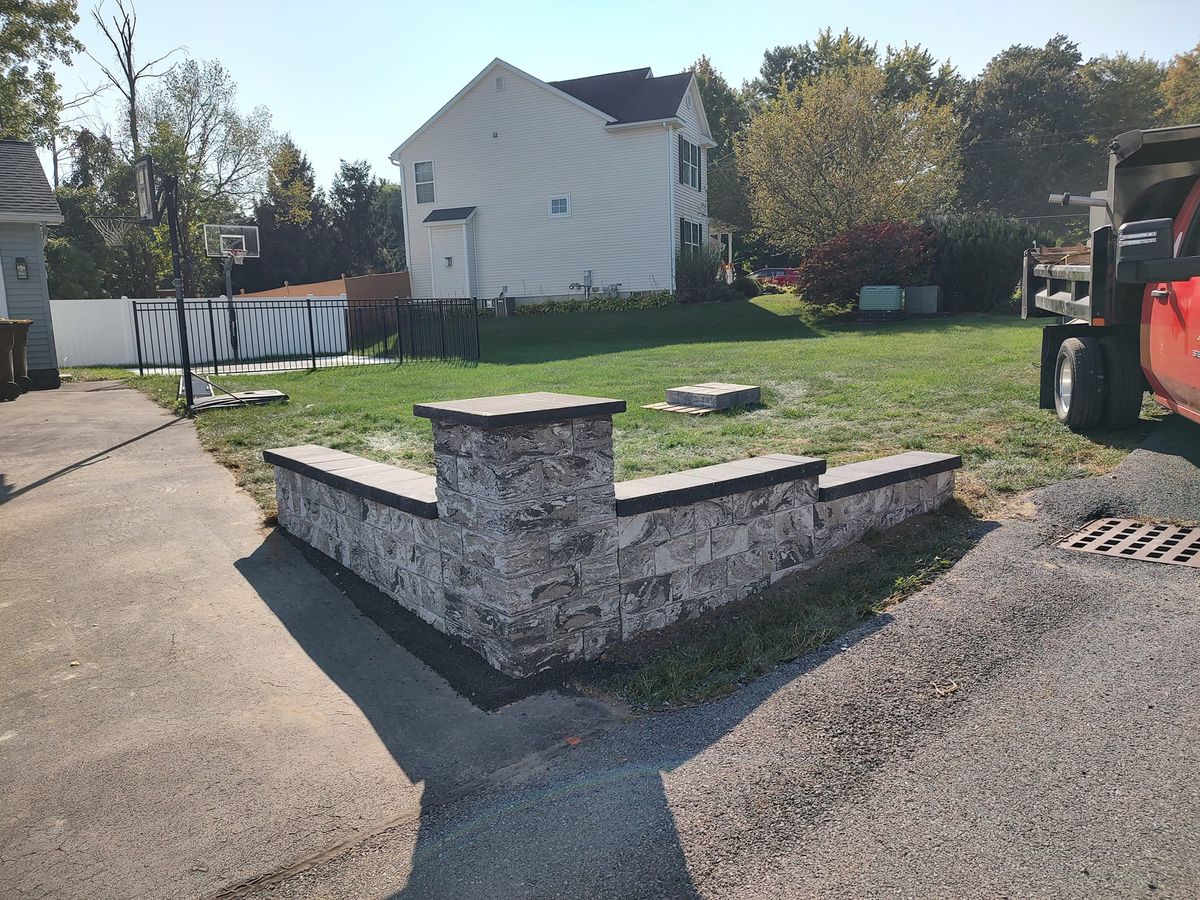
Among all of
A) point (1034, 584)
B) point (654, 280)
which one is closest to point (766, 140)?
point (654, 280)

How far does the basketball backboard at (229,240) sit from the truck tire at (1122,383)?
53.4 feet

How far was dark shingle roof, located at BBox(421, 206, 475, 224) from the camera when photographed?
28.6 metres

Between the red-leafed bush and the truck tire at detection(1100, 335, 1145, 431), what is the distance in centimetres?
1441

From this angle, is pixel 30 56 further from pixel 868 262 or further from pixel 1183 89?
pixel 1183 89

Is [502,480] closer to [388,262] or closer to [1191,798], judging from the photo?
[1191,798]

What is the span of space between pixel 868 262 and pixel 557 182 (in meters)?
11.0

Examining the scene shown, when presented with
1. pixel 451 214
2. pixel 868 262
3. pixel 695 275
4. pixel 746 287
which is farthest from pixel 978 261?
Result: pixel 451 214

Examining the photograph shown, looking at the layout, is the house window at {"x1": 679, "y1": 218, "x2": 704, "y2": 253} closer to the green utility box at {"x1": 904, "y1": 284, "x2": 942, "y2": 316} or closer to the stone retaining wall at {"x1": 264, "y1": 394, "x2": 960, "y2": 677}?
the green utility box at {"x1": 904, "y1": 284, "x2": 942, "y2": 316}

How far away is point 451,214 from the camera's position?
28953 mm

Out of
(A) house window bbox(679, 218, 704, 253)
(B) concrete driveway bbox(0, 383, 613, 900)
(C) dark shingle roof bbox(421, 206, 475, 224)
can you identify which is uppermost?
(C) dark shingle roof bbox(421, 206, 475, 224)

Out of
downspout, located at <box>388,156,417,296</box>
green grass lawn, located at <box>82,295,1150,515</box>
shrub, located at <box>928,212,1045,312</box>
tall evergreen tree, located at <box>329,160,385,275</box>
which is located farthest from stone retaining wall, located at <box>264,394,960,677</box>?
tall evergreen tree, located at <box>329,160,385,275</box>

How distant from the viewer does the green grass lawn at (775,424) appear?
4.10 meters

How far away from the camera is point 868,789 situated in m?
2.83

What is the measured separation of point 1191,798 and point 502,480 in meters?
2.55
